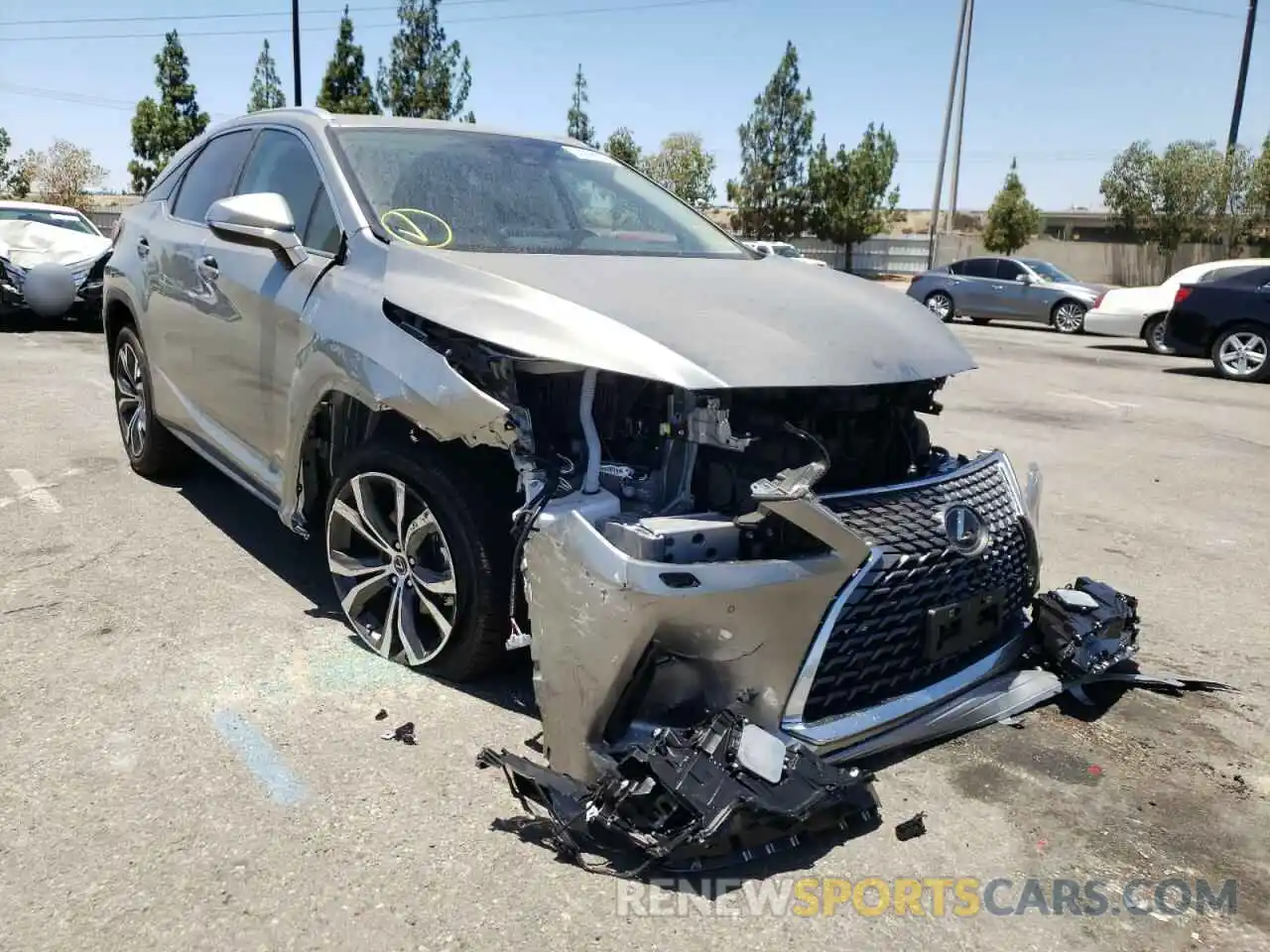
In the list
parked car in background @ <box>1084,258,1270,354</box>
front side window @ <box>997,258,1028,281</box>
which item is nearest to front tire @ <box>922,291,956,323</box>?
front side window @ <box>997,258,1028,281</box>

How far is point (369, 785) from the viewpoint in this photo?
288cm

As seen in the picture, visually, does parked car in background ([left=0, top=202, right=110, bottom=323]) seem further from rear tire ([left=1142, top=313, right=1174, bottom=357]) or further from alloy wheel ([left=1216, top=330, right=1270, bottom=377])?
rear tire ([left=1142, top=313, right=1174, bottom=357])

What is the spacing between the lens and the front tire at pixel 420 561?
307 cm

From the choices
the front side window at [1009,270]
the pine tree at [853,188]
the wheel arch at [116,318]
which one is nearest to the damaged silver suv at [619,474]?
the wheel arch at [116,318]

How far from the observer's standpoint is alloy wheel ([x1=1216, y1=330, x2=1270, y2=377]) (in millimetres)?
12508

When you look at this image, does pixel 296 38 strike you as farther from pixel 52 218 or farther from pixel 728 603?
pixel 728 603

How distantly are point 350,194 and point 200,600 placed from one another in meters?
1.72

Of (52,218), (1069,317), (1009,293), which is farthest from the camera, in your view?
(1009,293)

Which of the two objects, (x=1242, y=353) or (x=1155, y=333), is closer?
(x=1242, y=353)

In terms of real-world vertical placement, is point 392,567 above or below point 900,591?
A: below

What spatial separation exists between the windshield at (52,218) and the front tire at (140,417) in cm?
858

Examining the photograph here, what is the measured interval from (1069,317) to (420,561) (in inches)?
745

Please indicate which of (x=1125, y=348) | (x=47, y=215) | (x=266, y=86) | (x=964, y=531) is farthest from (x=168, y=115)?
(x=964, y=531)

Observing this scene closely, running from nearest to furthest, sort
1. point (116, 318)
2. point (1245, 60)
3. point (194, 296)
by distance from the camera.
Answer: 1. point (194, 296)
2. point (116, 318)
3. point (1245, 60)
